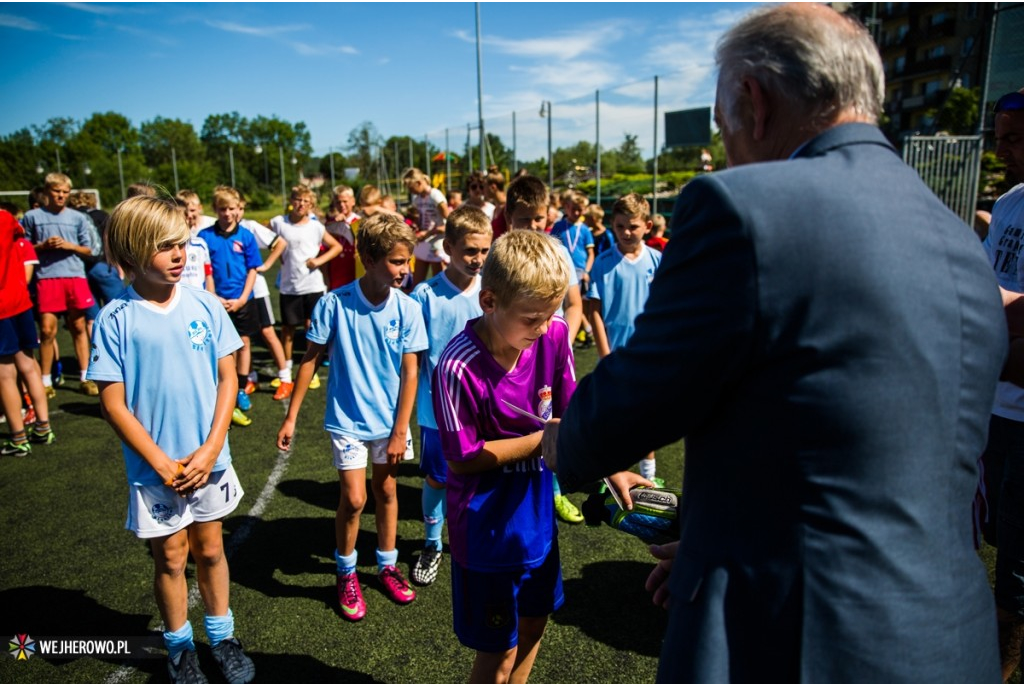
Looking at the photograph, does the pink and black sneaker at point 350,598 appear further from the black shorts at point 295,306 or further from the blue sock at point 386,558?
the black shorts at point 295,306

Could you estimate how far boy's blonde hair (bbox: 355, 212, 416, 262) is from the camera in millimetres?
3383

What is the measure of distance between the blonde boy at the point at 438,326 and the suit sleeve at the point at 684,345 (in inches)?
101

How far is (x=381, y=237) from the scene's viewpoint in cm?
338

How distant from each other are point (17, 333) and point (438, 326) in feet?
13.7

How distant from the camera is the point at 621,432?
117 cm

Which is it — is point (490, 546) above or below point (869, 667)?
below

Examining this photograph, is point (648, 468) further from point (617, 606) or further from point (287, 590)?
point (287, 590)

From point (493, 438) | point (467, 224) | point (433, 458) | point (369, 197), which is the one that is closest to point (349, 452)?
point (433, 458)

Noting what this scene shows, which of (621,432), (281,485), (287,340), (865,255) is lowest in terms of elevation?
(281,485)

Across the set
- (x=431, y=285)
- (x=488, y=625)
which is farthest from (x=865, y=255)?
(x=431, y=285)

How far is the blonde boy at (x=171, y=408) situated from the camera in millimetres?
2693

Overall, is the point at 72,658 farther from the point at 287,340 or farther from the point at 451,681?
the point at 287,340

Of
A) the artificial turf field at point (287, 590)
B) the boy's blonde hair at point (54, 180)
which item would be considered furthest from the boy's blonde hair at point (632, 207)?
the boy's blonde hair at point (54, 180)

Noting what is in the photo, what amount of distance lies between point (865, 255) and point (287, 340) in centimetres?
753
